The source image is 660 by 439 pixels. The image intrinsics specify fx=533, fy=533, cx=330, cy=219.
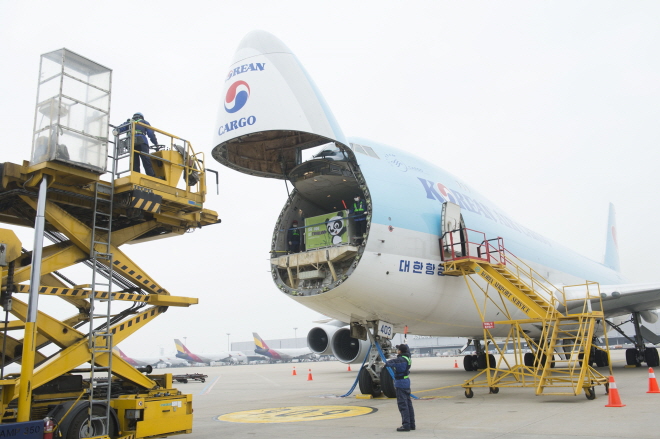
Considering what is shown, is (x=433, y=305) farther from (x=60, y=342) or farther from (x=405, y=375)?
(x=60, y=342)

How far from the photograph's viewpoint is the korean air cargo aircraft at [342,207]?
9.72 m

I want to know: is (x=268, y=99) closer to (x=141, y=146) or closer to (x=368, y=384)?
(x=141, y=146)

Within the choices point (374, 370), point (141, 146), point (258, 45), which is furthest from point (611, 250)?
point (141, 146)

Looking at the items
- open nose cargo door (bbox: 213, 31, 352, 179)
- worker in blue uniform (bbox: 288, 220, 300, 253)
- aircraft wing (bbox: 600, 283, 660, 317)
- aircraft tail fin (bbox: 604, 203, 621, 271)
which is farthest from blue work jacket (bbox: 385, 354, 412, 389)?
aircraft tail fin (bbox: 604, 203, 621, 271)

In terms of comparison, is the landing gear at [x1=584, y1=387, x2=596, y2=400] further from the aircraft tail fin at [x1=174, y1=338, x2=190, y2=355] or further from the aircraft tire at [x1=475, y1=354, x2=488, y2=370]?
the aircraft tail fin at [x1=174, y1=338, x2=190, y2=355]

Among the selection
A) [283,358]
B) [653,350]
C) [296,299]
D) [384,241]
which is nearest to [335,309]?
[296,299]

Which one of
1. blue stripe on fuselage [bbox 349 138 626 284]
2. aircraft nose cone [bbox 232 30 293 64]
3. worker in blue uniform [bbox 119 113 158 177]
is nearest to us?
worker in blue uniform [bbox 119 113 158 177]

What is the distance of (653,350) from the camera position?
17.4m

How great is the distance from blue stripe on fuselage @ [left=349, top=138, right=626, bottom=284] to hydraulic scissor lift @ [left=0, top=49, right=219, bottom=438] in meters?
4.21

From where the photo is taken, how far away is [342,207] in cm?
1295

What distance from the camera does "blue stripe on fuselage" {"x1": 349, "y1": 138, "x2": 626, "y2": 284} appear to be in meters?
10.8

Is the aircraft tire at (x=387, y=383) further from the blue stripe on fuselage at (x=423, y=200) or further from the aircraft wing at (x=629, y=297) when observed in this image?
the aircraft wing at (x=629, y=297)

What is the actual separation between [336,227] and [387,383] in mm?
3405

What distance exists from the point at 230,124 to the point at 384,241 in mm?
3653
